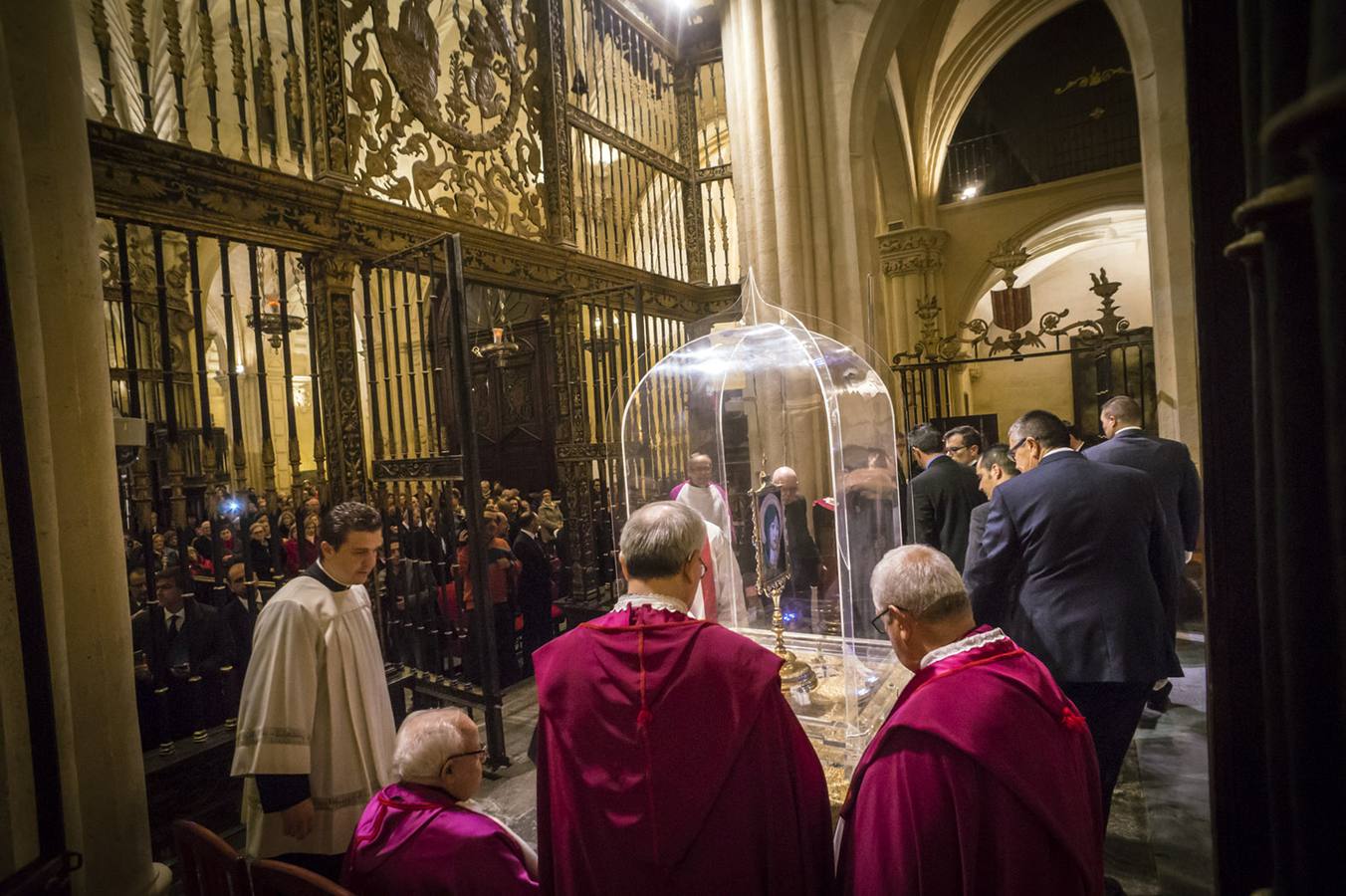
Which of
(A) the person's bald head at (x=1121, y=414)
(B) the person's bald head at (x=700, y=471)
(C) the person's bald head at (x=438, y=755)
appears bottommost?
(C) the person's bald head at (x=438, y=755)

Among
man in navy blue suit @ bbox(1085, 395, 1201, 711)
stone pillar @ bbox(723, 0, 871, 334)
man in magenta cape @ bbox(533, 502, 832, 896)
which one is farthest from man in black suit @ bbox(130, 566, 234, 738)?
man in navy blue suit @ bbox(1085, 395, 1201, 711)

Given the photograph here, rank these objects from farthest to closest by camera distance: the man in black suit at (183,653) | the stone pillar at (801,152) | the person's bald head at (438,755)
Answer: the stone pillar at (801,152), the man in black suit at (183,653), the person's bald head at (438,755)

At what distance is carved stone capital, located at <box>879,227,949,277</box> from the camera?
Result: 12.7 metres

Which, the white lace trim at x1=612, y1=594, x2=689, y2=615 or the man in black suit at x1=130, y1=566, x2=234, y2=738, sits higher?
the white lace trim at x1=612, y1=594, x2=689, y2=615

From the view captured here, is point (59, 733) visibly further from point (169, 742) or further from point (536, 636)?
point (536, 636)

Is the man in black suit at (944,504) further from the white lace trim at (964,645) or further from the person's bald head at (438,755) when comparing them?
the person's bald head at (438,755)

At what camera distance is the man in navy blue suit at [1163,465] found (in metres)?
4.21

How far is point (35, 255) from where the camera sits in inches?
91.6

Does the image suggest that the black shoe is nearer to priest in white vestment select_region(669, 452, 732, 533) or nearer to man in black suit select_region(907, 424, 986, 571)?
man in black suit select_region(907, 424, 986, 571)

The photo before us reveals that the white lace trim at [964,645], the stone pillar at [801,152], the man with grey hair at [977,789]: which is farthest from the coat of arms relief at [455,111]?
the man with grey hair at [977,789]

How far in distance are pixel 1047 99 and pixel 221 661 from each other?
15.6m

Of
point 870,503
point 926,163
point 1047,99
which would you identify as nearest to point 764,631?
point 870,503

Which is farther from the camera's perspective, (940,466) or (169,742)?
(940,466)

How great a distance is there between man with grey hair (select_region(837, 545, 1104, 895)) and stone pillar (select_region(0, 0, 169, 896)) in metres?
2.42
